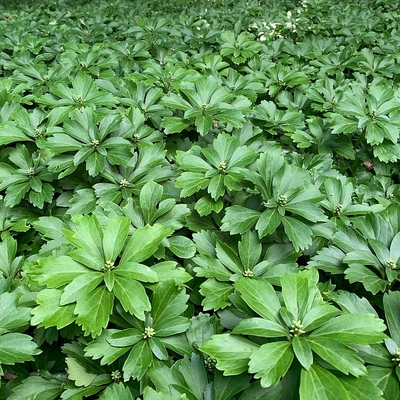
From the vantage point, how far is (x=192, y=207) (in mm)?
1702

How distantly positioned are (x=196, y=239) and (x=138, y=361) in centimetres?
54

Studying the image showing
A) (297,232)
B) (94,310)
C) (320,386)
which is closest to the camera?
(320,386)

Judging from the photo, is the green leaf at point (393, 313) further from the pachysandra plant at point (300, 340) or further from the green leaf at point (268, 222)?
the green leaf at point (268, 222)

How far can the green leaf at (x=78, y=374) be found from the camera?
1189 millimetres

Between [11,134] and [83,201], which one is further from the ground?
[11,134]

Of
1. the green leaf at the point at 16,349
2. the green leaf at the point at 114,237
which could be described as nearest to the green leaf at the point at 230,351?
the green leaf at the point at 114,237

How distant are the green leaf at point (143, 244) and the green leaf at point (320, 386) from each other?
1.98 feet

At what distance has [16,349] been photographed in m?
1.13

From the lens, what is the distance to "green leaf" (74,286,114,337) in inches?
43.1

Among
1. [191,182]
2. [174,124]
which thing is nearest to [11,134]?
[174,124]

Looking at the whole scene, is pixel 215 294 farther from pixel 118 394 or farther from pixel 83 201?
pixel 83 201

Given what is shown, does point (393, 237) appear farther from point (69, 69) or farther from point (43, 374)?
point (69, 69)

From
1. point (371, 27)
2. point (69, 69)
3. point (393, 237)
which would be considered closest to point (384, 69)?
point (371, 27)

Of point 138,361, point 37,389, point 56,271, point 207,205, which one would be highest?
point 56,271
